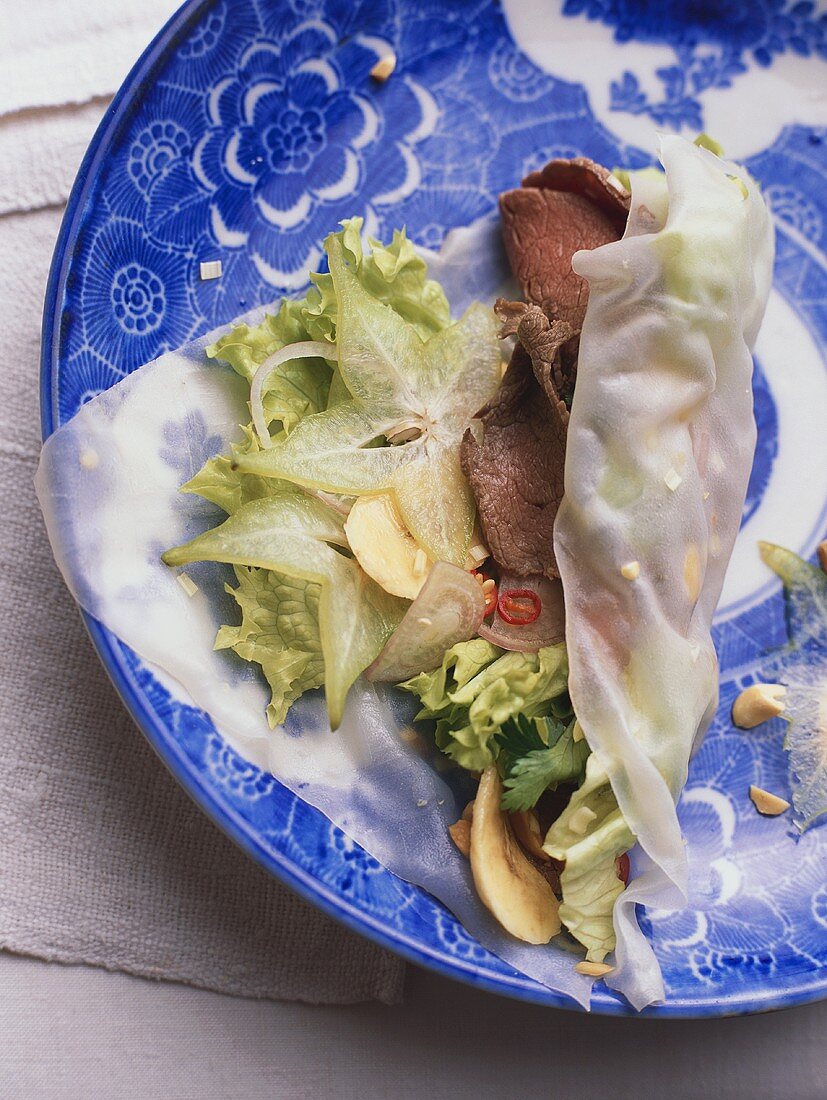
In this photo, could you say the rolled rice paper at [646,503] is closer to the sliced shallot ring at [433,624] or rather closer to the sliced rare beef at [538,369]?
the sliced rare beef at [538,369]

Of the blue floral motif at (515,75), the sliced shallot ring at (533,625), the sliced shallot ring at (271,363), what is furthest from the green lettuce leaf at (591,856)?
the blue floral motif at (515,75)

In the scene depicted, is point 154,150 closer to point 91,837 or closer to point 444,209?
point 444,209

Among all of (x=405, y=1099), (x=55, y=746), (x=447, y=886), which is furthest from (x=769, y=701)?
(x=55, y=746)

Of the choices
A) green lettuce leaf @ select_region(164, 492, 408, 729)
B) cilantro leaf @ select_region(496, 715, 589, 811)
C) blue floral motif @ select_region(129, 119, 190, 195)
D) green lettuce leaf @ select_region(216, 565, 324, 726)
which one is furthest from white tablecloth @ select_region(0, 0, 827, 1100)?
green lettuce leaf @ select_region(164, 492, 408, 729)

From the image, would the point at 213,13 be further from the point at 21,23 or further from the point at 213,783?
the point at 213,783

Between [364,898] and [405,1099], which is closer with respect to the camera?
[364,898]

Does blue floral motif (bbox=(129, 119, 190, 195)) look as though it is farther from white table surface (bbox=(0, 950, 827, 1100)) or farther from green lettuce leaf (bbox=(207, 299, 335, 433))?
white table surface (bbox=(0, 950, 827, 1100))
